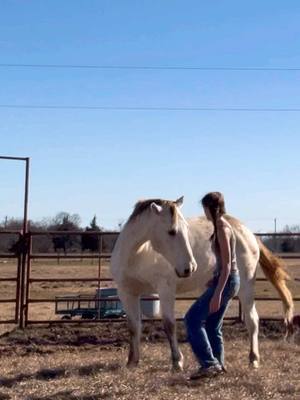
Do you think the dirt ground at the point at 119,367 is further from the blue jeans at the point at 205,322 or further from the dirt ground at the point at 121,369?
the blue jeans at the point at 205,322

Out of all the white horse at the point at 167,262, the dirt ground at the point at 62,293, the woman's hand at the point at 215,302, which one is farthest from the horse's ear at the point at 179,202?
the dirt ground at the point at 62,293

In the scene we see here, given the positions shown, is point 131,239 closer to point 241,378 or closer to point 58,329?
point 241,378

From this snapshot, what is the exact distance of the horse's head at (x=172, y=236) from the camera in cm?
671

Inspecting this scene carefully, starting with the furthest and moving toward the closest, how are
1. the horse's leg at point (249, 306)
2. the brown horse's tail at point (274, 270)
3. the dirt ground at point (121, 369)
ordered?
the brown horse's tail at point (274, 270) → the horse's leg at point (249, 306) → the dirt ground at point (121, 369)

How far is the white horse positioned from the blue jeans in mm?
384

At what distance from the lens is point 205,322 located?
6.55m

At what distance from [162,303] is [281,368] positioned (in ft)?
4.08

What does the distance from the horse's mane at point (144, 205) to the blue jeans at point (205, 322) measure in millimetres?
963

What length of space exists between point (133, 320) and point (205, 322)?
117 cm

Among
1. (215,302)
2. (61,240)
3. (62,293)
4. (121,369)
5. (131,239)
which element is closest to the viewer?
(215,302)

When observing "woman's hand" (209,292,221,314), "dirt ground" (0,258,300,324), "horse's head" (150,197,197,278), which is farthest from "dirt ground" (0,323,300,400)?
"dirt ground" (0,258,300,324)

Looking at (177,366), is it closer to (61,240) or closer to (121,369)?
(121,369)

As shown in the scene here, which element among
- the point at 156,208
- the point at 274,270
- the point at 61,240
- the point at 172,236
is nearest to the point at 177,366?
the point at 172,236

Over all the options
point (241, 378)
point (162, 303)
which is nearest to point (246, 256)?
point (162, 303)
